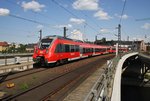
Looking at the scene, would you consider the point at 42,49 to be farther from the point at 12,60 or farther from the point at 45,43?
the point at 12,60

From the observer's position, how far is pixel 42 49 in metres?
23.0

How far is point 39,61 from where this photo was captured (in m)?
23.0

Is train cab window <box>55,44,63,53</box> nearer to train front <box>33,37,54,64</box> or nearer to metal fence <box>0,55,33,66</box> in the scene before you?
train front <box>33,37,54,64</box>

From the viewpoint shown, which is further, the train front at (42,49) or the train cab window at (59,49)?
the train cab window at (59,49)

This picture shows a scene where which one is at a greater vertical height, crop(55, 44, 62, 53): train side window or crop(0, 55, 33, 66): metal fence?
crop(55, 44, 62, 53): train side window

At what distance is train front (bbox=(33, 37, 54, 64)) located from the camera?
74.6 ft

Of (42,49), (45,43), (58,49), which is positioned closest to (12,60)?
(42,49)

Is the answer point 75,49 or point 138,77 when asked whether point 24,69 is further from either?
point 138,77

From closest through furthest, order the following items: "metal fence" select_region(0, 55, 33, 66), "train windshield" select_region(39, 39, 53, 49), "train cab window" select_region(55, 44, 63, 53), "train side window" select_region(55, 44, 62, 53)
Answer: "train windshield" select_region(39, 39, 53, 49) < "metal fence" select_region(0, 55, 33, 66) < "train side window" select_region(55, 44, 62, 53) < "train cab window" select_region(55, 44, 63, 53)

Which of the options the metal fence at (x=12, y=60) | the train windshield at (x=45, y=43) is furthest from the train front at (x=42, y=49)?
the metal fence at (x=12, y=60)

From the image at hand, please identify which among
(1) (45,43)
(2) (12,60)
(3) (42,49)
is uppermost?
(1) (45,43)

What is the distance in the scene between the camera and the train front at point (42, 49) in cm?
2275

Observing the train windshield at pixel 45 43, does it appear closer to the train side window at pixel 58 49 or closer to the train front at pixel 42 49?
the train front at pixel 42 49

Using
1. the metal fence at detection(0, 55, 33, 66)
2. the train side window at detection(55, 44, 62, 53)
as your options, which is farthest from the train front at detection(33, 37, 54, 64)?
the metal fence at detection(0, 55, 33, 66)
